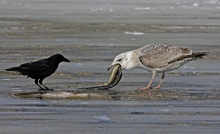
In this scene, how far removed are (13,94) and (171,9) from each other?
2092cm

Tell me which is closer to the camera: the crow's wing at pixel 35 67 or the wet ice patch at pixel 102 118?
the wet ice patch at pixel 102 118

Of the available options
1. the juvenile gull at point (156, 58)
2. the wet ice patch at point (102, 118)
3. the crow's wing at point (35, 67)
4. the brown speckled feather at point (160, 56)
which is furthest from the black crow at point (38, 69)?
the wet ice patch at point (102, 118)

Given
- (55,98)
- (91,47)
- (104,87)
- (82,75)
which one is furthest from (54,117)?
(91,47)

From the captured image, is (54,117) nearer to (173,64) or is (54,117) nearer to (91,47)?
(173,64)

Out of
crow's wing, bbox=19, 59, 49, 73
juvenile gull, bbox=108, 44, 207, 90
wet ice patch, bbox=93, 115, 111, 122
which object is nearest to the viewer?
wet ice patch, bbox=93, 115, 111, 122

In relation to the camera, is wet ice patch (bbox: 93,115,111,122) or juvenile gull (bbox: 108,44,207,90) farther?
juvenile gull (bbox: 108,44,207,90)

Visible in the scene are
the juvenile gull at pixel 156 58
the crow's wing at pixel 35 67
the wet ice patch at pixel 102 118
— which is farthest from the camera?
the juvenile gull at pixel 156 58

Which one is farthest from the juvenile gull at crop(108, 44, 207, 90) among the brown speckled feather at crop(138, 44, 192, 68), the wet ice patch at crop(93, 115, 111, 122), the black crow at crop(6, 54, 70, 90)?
the wet ice patch at crop(93, 115, 111, 122)

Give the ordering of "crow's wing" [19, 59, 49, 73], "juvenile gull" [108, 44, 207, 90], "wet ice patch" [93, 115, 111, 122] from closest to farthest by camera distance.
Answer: "wet ice patch" [93, 115, 111, 122] → "crow's wing" [19, 59, 49, 73] → "juvenile gull" [108, 44, 207, 90]

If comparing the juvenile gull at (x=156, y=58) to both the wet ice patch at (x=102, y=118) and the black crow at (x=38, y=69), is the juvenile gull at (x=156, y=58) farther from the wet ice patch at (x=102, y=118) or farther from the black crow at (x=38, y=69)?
the wet ice patch at (x=102, y=118)

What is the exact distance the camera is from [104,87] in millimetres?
11188

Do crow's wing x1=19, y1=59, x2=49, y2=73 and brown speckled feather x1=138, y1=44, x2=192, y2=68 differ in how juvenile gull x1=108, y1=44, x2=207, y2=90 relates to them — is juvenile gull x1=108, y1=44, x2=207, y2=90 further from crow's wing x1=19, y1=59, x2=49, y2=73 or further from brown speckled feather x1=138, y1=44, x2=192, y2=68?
crow's wing x1=19, y1=59, x2=49, y2=73

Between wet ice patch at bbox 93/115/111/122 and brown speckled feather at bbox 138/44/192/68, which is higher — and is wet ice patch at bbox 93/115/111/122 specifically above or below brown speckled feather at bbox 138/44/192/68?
below

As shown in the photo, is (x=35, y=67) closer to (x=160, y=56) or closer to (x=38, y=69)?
(x=38, y=69)
